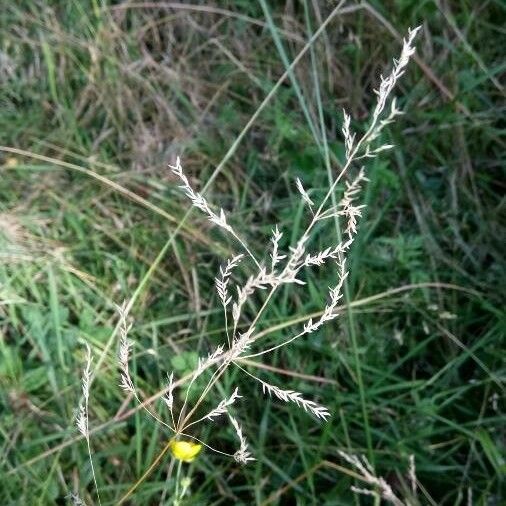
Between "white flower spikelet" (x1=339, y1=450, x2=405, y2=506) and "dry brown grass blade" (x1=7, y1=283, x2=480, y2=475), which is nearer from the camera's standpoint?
"white flower spikelet" (x1=339, y1=450, x2=405, y2=506)

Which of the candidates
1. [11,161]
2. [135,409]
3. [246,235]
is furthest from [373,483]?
[11,161]

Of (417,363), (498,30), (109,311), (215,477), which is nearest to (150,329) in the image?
(109,311)

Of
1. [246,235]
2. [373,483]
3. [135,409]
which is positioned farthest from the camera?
[246,235]

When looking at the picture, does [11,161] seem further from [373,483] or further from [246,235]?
[373,483]

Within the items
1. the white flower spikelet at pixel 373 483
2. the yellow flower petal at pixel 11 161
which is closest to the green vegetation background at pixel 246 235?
the yellow flower petal at pixel 11 161

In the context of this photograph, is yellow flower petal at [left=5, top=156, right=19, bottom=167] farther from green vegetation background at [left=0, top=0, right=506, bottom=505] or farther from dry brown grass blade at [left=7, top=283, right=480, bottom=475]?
dry brown grass blade at [left=7, top=283, right=480, bottom=475]

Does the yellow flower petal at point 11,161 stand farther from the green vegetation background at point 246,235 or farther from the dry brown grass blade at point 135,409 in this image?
the dry brown grass blade at point 135,409

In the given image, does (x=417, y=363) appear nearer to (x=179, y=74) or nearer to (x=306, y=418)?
(x=306, y=418)

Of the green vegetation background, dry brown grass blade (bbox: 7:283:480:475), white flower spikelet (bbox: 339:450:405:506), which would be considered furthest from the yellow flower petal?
white flower spikelet (bbox: 339:450:405:506)

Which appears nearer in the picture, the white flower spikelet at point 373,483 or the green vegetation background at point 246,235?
the white flower spikelet at point 373,483
